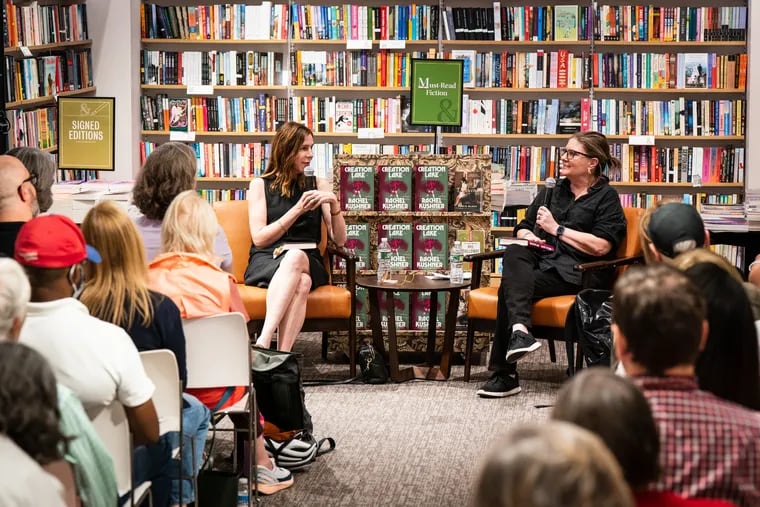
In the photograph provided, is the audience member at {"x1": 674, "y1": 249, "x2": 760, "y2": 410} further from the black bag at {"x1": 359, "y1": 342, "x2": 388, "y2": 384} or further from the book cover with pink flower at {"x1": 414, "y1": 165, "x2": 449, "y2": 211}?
the book cover with pink flower at {"x1": 414, "y1": 165, "x2": 449, "y2": 211}

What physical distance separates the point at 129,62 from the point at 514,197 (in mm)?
2899

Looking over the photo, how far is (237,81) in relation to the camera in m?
7.95

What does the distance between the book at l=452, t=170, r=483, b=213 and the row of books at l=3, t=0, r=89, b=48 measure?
8.32 ft

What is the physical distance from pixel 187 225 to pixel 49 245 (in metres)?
1.16

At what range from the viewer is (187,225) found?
12.5ft

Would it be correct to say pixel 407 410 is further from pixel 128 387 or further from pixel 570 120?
pixel 570 120

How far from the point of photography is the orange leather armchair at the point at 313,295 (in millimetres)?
5574

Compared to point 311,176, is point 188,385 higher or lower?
lower

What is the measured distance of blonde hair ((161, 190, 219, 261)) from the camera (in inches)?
150

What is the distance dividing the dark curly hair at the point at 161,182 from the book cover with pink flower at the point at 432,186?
6.01 ft

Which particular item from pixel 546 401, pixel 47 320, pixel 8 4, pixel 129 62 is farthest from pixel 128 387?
pixel 129 62

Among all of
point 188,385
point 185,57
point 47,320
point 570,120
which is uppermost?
point 185,57

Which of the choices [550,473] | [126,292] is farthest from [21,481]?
[126,292]

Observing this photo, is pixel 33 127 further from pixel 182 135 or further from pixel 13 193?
pixel 13 193
